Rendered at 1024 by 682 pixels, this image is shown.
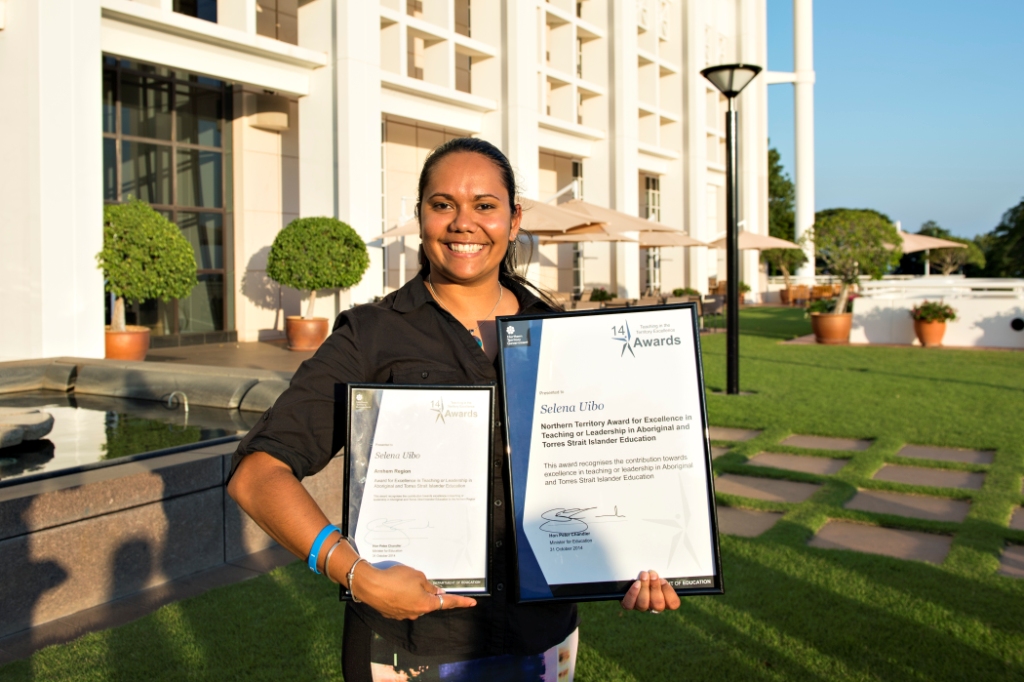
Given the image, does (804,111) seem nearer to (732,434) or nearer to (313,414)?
(732,434)

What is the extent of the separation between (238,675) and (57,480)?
4.67 feet

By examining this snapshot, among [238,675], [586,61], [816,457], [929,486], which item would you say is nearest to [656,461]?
[238,675]

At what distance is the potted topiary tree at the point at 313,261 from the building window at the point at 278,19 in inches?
210

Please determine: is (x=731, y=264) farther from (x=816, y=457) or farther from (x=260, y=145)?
(x=260, y=145)

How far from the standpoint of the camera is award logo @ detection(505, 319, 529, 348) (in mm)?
1606

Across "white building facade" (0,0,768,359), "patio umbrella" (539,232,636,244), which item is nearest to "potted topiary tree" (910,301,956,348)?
"patio umbrella" (539,232,636,244)

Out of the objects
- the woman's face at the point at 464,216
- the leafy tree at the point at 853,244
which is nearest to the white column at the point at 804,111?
the leafy tree at the point at 853,244

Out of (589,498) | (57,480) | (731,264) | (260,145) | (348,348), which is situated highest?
(260,145)

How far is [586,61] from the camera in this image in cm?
2550

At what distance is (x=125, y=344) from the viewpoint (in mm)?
11469

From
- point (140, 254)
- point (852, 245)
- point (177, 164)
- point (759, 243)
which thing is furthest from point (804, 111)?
point (140, 254)

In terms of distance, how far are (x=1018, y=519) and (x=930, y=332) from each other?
40.7ft

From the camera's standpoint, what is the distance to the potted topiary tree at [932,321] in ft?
53.2

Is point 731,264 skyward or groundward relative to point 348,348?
skyward
